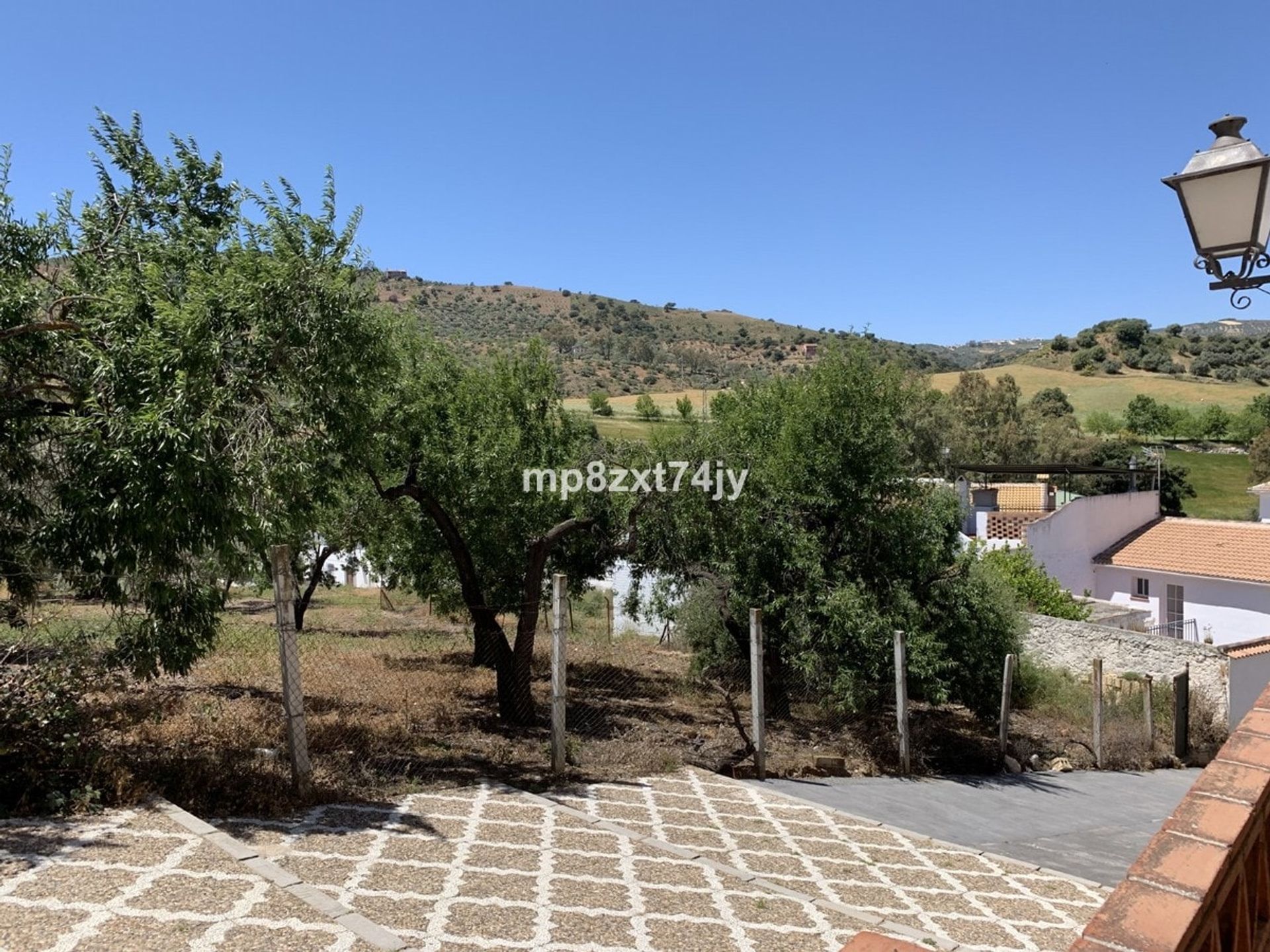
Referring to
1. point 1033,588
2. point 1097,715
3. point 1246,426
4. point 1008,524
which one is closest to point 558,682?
point 1097,715

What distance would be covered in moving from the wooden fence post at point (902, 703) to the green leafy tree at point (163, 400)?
6.70m

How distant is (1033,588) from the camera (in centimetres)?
2070

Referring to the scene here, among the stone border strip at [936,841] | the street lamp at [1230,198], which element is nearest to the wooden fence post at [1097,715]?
the stone border strip at [936,841]

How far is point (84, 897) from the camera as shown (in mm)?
4238

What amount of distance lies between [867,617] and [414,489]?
578cm

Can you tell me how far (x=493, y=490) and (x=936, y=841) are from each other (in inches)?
230

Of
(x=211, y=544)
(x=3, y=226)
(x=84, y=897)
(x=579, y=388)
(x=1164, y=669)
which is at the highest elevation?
(x=579, y=388)

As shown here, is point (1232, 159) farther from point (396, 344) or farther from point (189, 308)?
point (396, 344)

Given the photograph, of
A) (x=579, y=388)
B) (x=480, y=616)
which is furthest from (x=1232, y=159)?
(x=579, y=388)

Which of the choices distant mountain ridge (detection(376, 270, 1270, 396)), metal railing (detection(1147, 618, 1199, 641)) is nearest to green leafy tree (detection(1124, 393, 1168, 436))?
distant mountain ridge (detection(376, 270, 1270, 396))

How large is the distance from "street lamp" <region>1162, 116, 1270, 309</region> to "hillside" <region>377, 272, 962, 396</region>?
148ft

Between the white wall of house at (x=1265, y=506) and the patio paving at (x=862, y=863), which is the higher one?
the white wall of house at (x=1265, y=506)

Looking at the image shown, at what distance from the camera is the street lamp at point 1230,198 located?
339 cm

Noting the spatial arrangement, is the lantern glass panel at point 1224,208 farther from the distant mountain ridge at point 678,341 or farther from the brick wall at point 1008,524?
the distant mountain ridge at point 678,341
